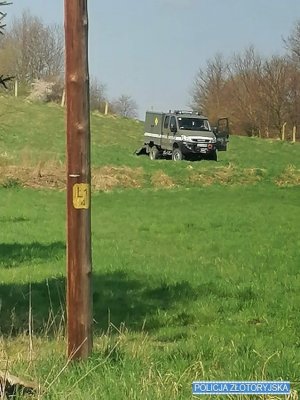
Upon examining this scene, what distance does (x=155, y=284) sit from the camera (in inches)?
478

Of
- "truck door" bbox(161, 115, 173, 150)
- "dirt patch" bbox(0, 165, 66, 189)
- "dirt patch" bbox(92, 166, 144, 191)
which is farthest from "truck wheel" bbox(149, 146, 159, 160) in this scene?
"dirt patch" bbox(0, 165, 66, 189)

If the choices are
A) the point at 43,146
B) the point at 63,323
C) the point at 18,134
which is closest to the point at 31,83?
the point at 18,134

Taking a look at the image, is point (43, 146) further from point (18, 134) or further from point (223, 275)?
point (223, 275)

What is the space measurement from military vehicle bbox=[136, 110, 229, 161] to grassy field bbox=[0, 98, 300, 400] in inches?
278

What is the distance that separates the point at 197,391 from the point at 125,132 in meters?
51.2

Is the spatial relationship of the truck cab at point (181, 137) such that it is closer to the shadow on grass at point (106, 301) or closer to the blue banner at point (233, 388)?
the shadow on grass at point (106, 301)

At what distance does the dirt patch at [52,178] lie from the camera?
3206 centimetres

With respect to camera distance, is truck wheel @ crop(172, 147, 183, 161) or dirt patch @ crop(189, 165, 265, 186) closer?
dirt patch @ crop(189, 165, 265, 186)

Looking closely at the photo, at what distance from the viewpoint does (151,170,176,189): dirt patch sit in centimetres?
3328

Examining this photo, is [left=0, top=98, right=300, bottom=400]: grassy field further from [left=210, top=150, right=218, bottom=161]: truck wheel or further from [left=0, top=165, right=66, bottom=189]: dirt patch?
[left=210, top=150, right=218, bottom=161]: truck wheel

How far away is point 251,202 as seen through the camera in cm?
2627

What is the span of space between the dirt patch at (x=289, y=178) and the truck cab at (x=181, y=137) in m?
4.99

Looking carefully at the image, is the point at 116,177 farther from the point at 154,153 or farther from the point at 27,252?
the point at 27,252

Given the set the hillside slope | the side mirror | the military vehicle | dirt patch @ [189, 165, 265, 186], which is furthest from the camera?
the side mirror
